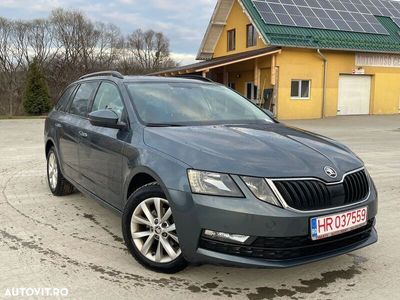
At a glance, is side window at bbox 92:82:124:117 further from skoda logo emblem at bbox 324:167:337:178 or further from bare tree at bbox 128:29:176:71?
bare tree at bbox 128:29:176:71

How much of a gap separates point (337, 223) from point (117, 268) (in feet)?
5.99

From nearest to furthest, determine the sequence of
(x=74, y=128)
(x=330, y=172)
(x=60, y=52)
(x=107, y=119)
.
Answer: (x=330, y=172) → (x=107, y=119) → (x=74, y=128) → (x=60, y=52)

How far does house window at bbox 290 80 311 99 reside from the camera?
2430cm

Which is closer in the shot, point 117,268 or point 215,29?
point 117,268

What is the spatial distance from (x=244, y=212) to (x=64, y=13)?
2379 inches

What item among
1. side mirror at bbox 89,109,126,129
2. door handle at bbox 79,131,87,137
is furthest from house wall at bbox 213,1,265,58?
side mirror at bbox 89,109,126,129

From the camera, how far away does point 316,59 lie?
80.0 feet

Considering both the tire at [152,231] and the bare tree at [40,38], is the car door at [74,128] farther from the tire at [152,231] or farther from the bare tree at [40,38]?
the bare tree at [40,38]

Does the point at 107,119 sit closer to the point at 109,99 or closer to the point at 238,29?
the point at 109,99

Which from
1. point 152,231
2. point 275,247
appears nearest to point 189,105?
point 152,231

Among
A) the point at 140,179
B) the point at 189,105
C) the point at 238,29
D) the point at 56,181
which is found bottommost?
the point at 56,181

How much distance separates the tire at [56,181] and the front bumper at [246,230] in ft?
10.7

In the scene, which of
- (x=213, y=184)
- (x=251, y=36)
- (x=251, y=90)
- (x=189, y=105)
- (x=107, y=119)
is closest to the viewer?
(x=213, y=184)

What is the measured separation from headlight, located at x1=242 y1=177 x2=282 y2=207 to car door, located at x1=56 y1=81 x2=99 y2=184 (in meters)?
2.59
